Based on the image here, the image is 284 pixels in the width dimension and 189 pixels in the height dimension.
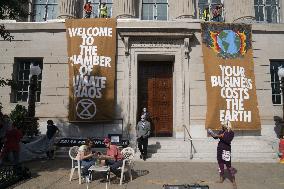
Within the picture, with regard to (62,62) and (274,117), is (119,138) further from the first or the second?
(274,117)

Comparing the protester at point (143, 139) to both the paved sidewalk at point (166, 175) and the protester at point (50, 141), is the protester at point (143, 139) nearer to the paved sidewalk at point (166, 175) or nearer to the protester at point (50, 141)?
the paved sidewalk at point (166, 175)

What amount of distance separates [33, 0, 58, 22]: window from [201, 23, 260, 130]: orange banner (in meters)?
9.72

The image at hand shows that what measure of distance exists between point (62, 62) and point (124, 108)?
456 cm

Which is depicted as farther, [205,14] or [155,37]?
[205,14]

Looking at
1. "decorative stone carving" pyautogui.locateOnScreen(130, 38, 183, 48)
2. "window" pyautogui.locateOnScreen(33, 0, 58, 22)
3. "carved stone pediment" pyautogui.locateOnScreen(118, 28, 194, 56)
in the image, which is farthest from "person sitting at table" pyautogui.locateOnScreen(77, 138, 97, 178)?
"window" pyautogui.locateOnScreen(33, 0, 58, 22)

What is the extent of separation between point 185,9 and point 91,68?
6824mm

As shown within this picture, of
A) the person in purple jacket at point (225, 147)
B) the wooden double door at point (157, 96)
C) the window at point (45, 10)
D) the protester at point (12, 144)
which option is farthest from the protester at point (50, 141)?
the window at point (45, 10)

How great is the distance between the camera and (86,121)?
17.4 meters

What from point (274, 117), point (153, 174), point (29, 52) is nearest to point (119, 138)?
point (153, 174)

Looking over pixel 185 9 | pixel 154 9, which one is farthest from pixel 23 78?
pixel 185 9

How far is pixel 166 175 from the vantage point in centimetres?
1146

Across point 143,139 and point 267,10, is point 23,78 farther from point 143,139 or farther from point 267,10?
point 267,10

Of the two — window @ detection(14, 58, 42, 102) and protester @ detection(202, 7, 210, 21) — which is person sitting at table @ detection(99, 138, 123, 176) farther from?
protester @ detection(202, 7, 210, 21)

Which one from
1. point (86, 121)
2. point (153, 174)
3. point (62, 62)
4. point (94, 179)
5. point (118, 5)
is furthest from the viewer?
point (118, 5)
